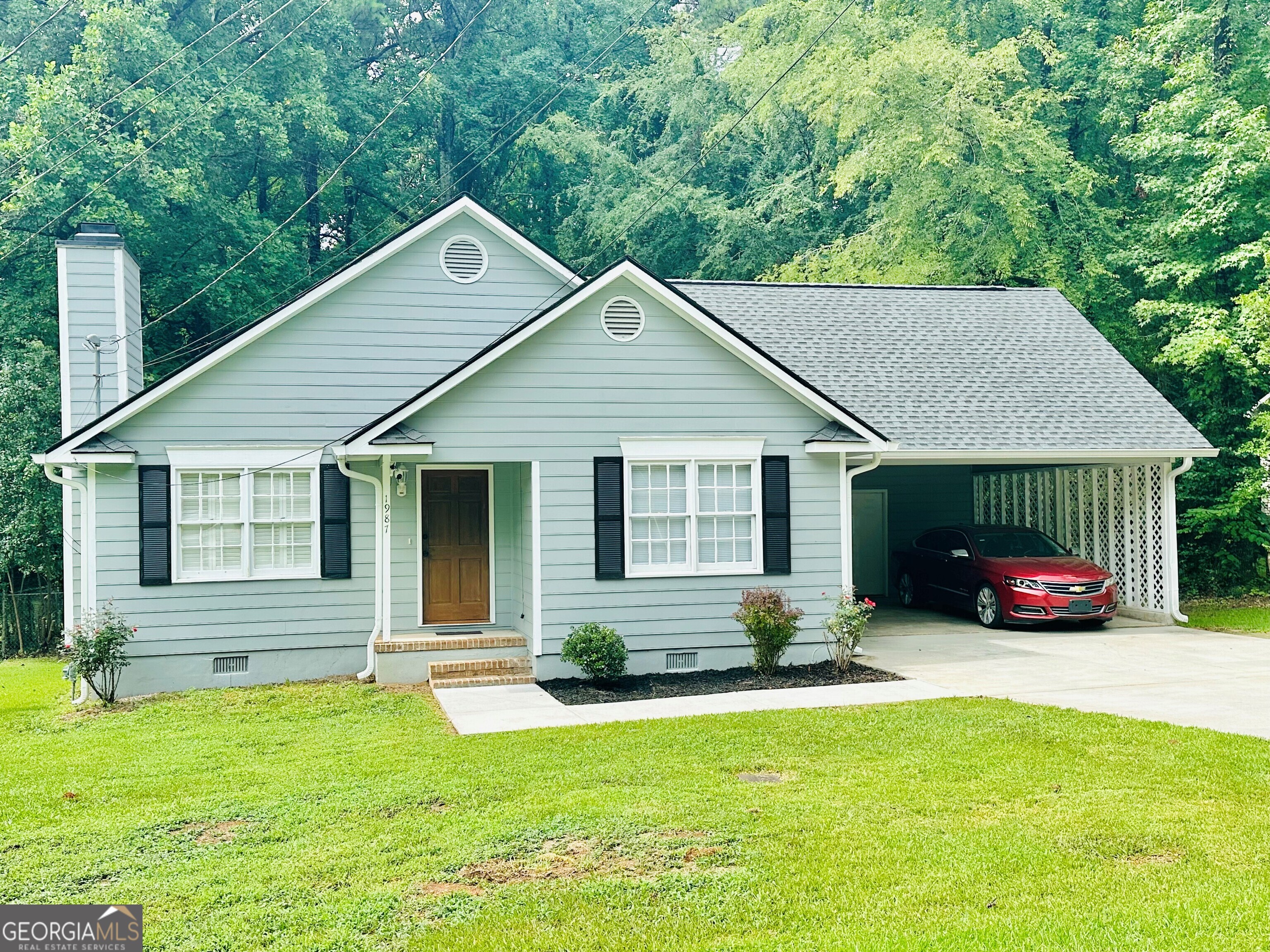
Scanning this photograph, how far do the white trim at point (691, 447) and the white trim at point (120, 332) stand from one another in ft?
21.0

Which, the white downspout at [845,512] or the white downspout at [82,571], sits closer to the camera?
the white downspout at [82,571]

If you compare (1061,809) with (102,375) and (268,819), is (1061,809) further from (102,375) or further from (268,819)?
(102,375)

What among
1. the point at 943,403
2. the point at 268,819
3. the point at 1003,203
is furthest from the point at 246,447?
the point at 1003,203

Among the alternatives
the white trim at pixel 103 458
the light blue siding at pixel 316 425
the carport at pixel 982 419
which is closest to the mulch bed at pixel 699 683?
the carport at pixel 982 419

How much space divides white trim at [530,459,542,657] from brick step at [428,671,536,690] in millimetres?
352

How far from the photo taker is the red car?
1518 cm

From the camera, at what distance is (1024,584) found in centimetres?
1530

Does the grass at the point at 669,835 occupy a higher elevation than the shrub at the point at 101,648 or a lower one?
lower

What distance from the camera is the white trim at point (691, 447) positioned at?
12.5 m

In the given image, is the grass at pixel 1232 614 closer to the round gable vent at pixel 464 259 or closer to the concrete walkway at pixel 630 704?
the concrete walkway at pixel 630 704

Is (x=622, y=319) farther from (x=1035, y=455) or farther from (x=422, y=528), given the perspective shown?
(x=1035, y=455)

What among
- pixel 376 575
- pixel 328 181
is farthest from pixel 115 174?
pixel 376 575

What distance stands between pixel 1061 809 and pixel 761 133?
2749 centimetres

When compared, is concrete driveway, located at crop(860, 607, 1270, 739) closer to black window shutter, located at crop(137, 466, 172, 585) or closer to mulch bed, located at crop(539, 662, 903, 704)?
mulch bed, located at crop(539, 662, 903, 704)
